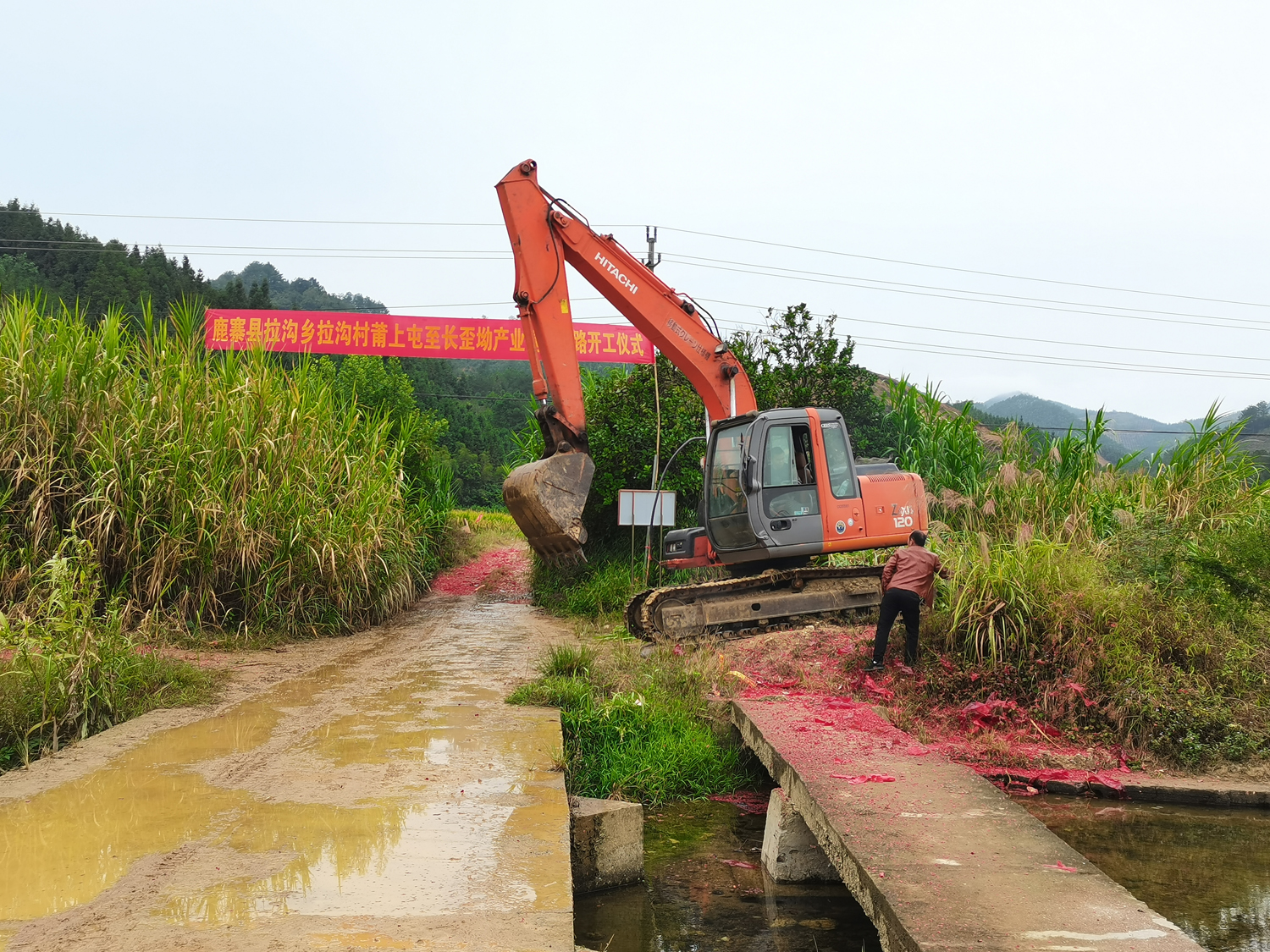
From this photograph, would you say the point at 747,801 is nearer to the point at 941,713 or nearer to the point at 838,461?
the point at 941,713

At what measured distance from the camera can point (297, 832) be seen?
4016 mm

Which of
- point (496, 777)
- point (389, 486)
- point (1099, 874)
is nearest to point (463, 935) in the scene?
point (496, 777)

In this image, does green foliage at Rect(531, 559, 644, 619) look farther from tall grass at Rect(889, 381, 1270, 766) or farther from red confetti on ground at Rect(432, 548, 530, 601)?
tall grass at Rect(889, 381, 1270, 766)

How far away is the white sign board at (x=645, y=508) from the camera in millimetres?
12242

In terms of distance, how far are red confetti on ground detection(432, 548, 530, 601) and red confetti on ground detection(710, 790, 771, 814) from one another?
9.29 meters

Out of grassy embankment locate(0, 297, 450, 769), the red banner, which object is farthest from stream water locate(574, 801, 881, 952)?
the red banner

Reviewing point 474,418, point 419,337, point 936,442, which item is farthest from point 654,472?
point 474,418

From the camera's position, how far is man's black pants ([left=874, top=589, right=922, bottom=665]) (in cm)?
754

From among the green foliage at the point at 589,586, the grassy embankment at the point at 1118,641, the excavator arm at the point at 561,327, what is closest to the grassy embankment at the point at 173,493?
the excavator arm at the point at 561,327

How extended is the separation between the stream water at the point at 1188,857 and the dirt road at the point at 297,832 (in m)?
2.83

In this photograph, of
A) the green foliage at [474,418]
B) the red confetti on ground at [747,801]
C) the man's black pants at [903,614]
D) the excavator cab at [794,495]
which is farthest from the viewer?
the green foliage at [474,418]

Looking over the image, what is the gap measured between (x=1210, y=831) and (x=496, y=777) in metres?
4.08

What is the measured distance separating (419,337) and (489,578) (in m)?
8.59

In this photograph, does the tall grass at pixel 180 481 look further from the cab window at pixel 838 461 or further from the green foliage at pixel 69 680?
the cab window at pixel 838 461
